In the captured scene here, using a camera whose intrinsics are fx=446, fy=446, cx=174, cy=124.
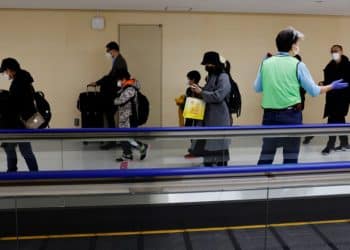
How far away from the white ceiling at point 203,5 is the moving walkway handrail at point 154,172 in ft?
18.9

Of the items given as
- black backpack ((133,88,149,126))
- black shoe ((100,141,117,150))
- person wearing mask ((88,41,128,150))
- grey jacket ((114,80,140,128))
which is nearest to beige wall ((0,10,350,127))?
person wearing mask ((88,41,128,150))

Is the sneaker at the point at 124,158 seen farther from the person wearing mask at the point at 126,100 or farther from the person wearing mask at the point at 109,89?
the person wearing mask at the point at 109,89

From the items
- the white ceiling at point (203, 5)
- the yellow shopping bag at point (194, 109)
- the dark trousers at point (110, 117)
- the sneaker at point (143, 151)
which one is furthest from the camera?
the dark trousers at point (110, 117)

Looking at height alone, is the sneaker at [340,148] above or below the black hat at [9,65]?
below

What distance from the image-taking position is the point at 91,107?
9.01 m

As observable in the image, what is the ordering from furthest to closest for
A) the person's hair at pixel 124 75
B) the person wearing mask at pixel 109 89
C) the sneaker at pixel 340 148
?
the person wearing mask at pixel 109 89 → the person's hair at pixel 124 75 → the sneaker at pixel 340 148

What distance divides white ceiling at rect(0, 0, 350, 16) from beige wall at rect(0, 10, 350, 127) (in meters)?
0.33

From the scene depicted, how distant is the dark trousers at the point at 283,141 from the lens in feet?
13.0

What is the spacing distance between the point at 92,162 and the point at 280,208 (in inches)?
116

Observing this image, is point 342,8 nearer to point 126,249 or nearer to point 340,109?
point 340,109

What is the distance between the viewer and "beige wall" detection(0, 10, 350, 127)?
9180 mm

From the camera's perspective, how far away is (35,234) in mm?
3061

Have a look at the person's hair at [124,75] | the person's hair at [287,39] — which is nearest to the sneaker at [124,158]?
the person's hair at [124,75]

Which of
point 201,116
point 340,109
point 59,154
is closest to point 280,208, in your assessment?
point 201,116
